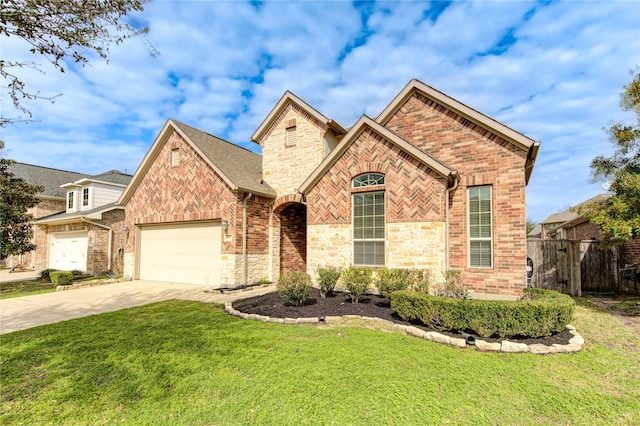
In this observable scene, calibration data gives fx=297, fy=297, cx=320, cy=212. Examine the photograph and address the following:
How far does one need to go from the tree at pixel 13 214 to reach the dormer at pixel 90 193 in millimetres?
2877

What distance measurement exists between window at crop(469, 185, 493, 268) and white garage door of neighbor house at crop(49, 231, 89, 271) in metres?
20.6

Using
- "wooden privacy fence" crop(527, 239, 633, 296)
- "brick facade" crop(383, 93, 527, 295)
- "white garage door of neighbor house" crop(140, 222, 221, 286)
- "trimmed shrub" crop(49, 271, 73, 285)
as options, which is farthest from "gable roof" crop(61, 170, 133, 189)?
"wooden privacy fence" crop(527, 239, 633, 296)

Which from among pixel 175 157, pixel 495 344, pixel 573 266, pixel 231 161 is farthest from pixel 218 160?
pixel 573 266

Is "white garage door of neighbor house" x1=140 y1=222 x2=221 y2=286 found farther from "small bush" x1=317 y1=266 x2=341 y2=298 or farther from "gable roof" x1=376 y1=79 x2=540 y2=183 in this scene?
"gable roof" x1=376 y1=79 x2=540 y2=183

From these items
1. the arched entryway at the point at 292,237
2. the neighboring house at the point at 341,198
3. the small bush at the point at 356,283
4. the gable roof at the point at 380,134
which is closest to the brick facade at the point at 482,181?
the neighboring house at the point at 341,198

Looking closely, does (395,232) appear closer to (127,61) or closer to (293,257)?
(293,257)

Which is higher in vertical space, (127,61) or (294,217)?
(127,61)

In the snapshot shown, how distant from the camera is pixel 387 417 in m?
3.39

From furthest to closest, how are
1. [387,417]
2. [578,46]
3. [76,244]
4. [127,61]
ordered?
[76,244]
[578,46]
[127,61]
[387,417]

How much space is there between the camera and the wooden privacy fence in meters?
11.3

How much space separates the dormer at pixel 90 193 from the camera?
62.8 feet

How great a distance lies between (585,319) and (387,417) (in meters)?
7.41

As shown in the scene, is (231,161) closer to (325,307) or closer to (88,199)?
(325,307)

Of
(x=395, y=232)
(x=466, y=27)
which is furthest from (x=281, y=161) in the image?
(x=466, y=27)
